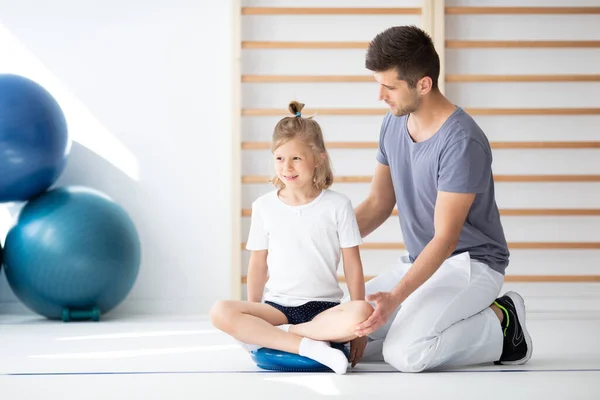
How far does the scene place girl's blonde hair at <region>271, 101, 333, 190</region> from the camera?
244 cm

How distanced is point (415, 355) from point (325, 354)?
0.86 feet

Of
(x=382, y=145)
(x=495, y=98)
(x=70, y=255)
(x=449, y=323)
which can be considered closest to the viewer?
(x=449, y=323)

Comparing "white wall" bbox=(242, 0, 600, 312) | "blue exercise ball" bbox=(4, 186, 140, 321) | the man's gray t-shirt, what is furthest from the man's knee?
"white wall" bbox=(242, 0, 600, 312)

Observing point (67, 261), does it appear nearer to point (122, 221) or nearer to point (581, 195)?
point (122, 221)

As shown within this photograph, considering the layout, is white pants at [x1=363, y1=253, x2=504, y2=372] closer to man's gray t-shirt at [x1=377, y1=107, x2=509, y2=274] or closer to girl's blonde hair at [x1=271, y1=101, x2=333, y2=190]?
man's gray t-shirt at [x1=377, y1=107, x2=509, y2=274]

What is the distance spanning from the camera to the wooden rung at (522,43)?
4461 mm

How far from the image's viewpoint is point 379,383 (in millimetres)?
2100

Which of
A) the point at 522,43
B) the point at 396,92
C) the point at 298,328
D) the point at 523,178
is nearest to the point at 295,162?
the point at 396,92

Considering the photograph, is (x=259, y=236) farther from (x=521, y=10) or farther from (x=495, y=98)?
(x=521, y=10)

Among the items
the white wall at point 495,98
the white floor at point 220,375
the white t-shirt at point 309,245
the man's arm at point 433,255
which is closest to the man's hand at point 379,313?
the man's arm at point 433,255

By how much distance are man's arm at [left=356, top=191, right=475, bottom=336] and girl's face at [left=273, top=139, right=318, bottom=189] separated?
0.39 m

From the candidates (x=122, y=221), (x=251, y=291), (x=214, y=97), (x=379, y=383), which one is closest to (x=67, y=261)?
A: (x=122, y=221)

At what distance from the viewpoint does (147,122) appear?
452 cm

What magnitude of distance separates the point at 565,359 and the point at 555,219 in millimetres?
2069
